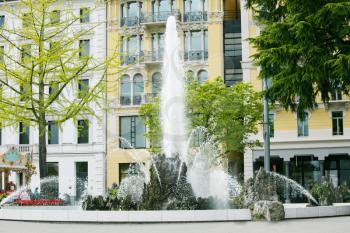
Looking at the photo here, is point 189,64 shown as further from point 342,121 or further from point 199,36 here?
point 342,121

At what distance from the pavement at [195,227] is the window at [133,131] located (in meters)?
25.9

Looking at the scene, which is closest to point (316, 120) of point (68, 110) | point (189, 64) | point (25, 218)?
point (189, 64)

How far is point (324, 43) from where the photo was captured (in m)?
21.5

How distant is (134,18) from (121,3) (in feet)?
5.68

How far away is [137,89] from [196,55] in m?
4.93

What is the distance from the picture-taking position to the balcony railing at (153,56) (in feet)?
143

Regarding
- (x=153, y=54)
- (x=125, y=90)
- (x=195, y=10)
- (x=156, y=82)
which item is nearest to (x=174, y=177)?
(x=156, y=82)

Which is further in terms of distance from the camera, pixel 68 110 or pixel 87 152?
pixel 87 152

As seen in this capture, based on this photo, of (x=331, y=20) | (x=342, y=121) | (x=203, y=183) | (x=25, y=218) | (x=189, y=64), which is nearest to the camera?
(x=25, y=218)

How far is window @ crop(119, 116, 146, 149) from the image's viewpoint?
4347 cm

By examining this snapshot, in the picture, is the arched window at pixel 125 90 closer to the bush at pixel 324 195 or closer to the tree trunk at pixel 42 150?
the tree trunk at pixel 42 150

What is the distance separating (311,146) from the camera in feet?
128

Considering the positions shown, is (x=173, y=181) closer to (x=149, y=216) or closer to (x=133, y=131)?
(x=149, y=216)

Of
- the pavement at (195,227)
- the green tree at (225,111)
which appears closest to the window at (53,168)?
the green tree at (225,111)
